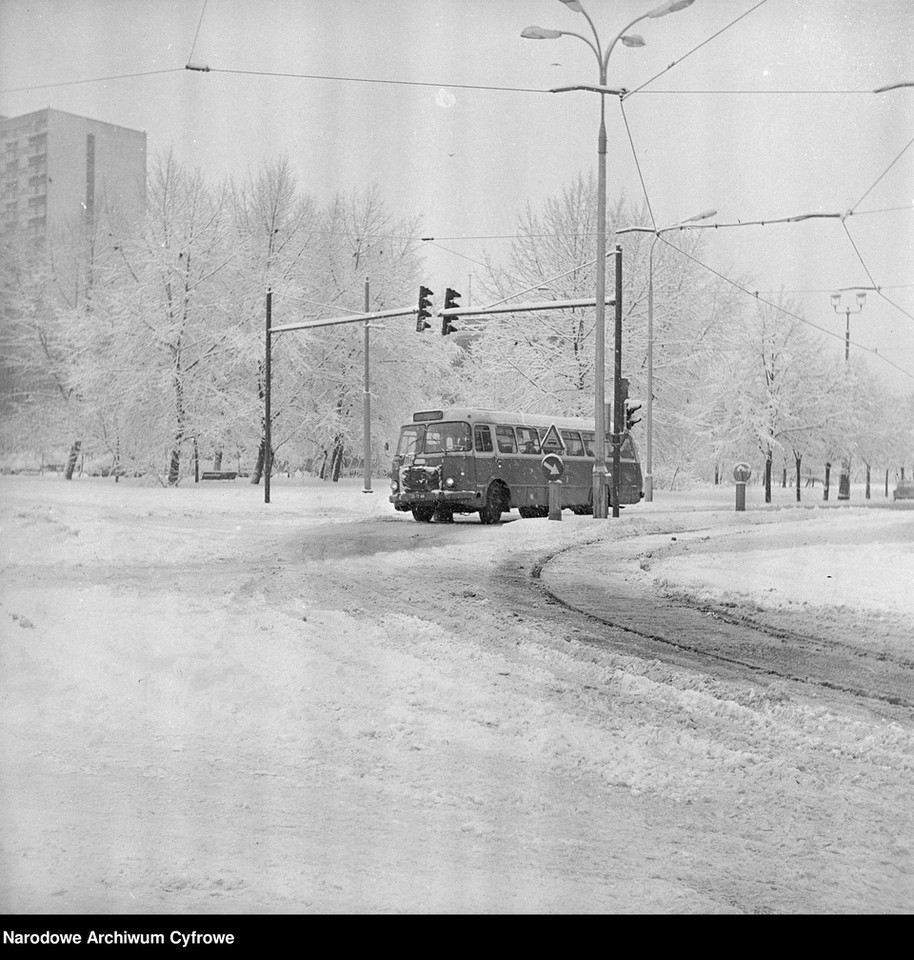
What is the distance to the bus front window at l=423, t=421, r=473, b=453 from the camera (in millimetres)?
20000

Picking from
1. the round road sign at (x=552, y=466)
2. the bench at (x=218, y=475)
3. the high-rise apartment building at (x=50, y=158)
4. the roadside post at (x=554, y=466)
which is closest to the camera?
the high-rise apartment building at (x=50, y=158)

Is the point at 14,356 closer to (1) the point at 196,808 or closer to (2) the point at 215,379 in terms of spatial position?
(2) the point at 215,379

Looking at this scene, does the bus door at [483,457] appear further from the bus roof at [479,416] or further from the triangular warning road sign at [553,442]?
the triangular warning road sign at [553,442]

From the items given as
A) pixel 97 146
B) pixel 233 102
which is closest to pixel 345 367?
pixel 97 146

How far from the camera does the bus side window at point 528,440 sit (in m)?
21.3

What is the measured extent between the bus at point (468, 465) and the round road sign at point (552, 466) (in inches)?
6.4

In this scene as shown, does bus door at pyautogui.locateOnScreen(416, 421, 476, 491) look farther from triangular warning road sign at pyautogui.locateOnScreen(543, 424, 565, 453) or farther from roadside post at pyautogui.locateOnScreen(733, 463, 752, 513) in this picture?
roadside post at pyautogui.locateOnScreen(733, 463, 752, 513)

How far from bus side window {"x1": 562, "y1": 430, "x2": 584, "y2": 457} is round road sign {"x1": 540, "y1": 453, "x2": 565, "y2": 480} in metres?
0.74

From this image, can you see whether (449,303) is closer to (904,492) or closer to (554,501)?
(554,501)

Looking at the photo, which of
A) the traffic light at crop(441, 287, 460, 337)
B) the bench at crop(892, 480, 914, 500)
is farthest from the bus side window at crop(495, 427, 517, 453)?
the bench at crop(892, 480, 914, 500)

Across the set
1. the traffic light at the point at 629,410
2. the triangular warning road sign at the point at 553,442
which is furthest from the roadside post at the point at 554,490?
the traffic light at the point at 629,410

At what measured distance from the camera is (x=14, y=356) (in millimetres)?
33875

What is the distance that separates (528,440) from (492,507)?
7.18 feet

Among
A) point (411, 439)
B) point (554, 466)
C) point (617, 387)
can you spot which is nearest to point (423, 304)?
point (411, 439)
